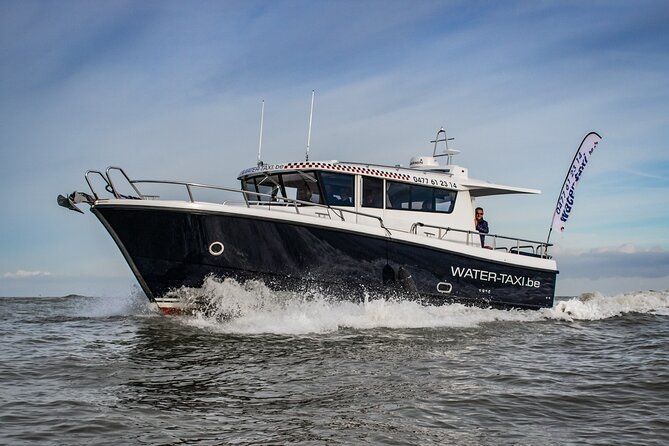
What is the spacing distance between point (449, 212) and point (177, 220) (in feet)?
19.9

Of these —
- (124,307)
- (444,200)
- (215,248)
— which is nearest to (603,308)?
(444,200)

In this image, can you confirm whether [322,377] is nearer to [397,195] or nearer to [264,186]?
[397,195]

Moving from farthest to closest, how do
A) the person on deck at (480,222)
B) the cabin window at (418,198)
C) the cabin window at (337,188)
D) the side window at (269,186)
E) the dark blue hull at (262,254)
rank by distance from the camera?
the person on deck at (480,222) < the cabin window at (418,198) < the side window at (269,186) < the cabin window at (337,188) < the dark blue hull at (262,254)

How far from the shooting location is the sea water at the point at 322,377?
5172 millimetres

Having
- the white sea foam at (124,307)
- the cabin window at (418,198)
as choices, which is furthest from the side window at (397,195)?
the white sea foam at (124,307)

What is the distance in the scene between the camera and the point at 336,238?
11.1 m

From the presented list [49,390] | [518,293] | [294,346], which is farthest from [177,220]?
[518,293]

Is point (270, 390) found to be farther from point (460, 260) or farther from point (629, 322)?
point (629, 322)

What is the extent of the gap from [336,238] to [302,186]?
1.79 meters

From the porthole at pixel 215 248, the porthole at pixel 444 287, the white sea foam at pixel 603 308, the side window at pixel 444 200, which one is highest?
the side window at pixel 444 200

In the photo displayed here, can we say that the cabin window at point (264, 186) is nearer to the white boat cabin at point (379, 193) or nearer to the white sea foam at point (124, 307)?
the white boat cabin at point (379, 193)

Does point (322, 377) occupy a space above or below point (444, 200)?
below

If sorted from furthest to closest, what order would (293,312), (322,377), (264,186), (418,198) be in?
1. (418,198)
2. (264,186)
3. (293,312)
4. (322,377)

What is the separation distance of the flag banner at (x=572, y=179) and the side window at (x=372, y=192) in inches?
220
